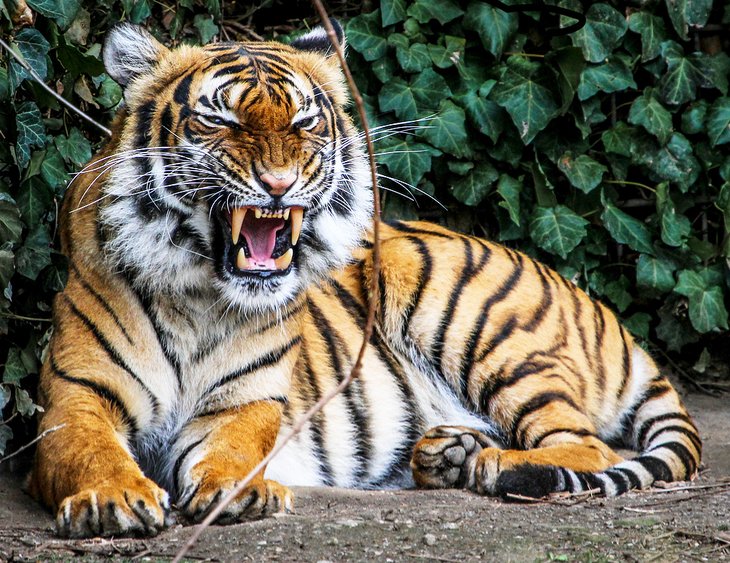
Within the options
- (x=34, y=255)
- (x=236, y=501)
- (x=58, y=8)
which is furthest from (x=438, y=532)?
(x=58, y=8)

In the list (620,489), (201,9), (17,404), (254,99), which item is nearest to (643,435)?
(620,489)

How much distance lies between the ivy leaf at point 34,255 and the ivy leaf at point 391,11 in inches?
81.2

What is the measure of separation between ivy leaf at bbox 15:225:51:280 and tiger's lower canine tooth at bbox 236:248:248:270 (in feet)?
1.96

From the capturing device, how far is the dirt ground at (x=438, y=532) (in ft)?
7.89

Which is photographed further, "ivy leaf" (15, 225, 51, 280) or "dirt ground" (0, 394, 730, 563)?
"ivy leaf" (15, 225, 51, 280)

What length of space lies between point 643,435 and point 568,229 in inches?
44.5

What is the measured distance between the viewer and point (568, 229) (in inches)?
184

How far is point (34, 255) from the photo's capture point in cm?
317

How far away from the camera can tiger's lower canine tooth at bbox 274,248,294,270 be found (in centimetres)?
312

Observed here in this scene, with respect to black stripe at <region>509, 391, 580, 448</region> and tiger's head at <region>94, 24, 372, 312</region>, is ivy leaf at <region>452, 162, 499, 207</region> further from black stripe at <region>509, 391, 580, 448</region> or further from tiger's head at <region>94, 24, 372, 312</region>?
tiger's head at <region>94, 24, 372, 312</region>

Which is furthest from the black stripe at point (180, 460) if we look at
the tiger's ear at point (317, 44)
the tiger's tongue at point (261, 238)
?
the tiger's ear at point (317, 44)

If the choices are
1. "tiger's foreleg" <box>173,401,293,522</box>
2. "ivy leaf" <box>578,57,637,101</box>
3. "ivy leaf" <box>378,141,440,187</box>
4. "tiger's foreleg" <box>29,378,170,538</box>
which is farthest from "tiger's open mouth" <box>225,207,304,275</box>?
"ivy leaf" <box>578,57,637,101</box>

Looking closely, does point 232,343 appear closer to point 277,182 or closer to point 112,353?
point 112,353

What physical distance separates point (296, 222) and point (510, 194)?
187 centimetres
